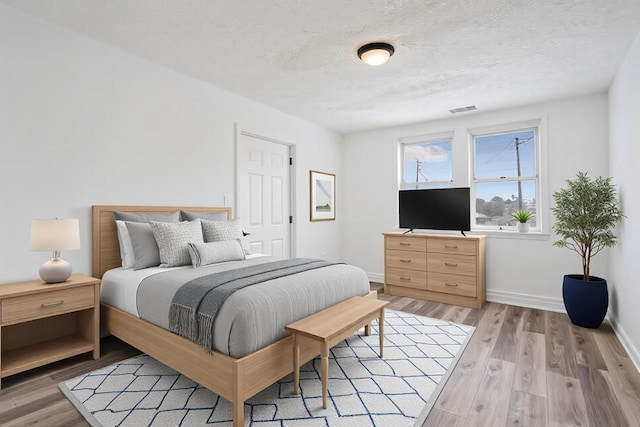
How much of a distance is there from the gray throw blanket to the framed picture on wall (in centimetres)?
283

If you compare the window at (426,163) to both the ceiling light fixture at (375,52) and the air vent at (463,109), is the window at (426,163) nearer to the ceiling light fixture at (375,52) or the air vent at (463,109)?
the air vent at (463,109)

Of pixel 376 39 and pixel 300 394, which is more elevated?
pixel 376 39

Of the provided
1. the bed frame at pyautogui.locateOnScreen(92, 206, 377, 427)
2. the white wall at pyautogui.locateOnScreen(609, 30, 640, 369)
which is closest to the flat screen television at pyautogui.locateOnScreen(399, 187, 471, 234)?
the white wall at pyautogui.locateOnScreen(609, 30, 640, 369)

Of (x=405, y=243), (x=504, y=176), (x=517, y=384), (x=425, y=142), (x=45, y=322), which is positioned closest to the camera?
(x=517, y=384)

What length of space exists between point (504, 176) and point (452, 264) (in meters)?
1.44

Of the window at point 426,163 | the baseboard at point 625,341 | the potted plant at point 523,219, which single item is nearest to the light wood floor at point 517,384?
the baseboard at point 625,341

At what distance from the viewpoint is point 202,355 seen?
1.90 meters

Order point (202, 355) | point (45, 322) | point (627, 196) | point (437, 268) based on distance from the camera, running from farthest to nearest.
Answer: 1. point (437, 268)
2. point (627, 196)
3. point (45, 322)
4. point (202, 355)

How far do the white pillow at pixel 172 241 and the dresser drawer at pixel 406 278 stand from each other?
9.23ft

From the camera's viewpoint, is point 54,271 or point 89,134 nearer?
point 54,271

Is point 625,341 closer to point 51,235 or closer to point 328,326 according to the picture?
point 328,326

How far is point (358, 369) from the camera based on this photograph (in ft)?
7.97

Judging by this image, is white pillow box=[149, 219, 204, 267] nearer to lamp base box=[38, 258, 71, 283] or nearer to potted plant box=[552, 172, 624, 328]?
lamp base box=[38, 258, 71, 283]

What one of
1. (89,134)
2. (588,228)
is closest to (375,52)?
(89,134)
